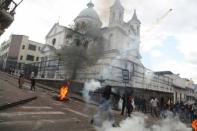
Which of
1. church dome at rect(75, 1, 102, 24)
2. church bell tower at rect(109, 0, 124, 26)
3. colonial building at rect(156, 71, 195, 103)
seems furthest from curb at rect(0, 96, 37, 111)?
colonial building at rect(156, 71, 195, 103)

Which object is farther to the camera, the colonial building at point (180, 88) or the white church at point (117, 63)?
the colonial building at point (180, 88)

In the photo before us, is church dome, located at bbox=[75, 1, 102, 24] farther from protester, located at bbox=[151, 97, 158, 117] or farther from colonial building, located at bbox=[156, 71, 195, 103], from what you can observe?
protester, located at bbox=[151, 97, 158, 117]

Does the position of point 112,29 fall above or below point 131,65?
above

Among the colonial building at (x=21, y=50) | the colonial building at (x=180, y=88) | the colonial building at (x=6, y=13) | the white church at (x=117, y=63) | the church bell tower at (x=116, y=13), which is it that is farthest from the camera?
the colonial building at (x=21, y=50)

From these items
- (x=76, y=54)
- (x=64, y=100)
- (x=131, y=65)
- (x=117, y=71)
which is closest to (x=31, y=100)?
(x=64, y=100)

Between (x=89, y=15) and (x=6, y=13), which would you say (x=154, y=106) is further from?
(x=89, y=15)

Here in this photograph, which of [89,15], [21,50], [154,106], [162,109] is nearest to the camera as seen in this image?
[154,106]

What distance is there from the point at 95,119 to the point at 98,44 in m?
31.5

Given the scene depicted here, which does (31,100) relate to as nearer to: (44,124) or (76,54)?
(44,124)

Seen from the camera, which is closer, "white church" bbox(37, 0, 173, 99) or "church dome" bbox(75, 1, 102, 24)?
"white church" bbox(37, 0, 173, 99)

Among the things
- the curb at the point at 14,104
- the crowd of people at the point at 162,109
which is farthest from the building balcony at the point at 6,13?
the crowd of people at the point at 162,109

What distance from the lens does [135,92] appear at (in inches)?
953

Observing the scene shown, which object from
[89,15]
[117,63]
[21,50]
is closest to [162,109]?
[117,63]

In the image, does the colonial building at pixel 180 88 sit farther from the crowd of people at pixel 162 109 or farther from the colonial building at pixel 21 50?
the colonial building at pixel 21 50
